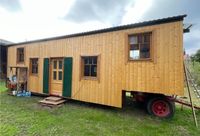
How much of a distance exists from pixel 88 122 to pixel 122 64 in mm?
3052

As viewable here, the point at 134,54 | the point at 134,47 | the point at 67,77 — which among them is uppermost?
the point at 134,47

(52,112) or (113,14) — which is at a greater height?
(113,14)

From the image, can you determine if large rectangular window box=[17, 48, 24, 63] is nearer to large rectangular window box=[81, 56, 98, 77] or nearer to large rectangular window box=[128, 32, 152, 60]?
large rectangular window box=[81, 56, 98, 77]

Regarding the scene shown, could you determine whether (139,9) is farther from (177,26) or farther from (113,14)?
(177,26)

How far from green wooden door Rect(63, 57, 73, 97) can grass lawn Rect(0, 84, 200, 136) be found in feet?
4.46

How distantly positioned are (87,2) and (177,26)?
6.27m

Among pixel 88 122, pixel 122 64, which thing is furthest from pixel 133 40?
pixel 88 122

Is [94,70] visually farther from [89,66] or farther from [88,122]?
[88,122]

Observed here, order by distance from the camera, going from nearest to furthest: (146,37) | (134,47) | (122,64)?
(146,37)
(134,47)
(122,64)

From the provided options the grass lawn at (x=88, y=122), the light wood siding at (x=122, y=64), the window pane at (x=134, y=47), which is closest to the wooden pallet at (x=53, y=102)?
the grass lawn at (x=88, y=122)

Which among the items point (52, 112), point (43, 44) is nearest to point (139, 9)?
point (43, 44)

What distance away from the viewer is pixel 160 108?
7824 mm

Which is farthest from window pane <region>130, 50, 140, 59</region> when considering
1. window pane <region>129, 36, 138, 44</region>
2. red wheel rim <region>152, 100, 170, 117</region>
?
red wheel rim <region>152, 100, 170, 117</region>

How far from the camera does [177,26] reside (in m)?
7.00
